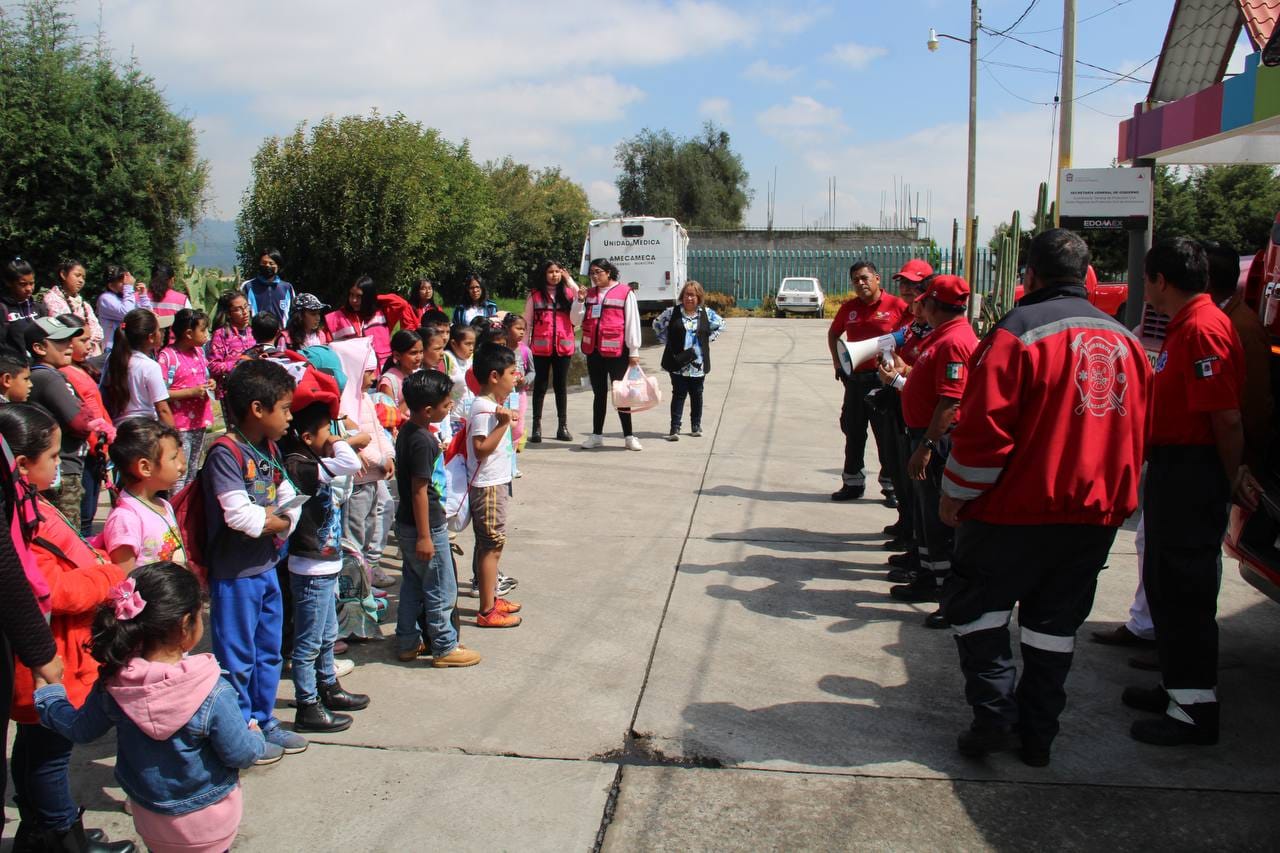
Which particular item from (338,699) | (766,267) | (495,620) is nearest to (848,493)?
(495,620)

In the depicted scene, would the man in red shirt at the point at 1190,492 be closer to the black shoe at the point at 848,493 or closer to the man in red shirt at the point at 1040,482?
the man in red shirt at the point at 1040,482

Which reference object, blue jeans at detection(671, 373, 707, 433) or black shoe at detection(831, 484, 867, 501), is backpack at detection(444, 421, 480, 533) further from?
blue jeans at detection(671, 373, 707, 433)

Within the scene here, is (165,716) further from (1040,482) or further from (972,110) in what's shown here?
(972,110)

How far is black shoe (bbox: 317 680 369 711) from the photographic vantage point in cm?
424

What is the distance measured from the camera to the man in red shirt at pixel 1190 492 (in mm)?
3877

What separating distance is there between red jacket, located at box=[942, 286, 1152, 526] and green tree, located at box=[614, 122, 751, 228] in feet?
198

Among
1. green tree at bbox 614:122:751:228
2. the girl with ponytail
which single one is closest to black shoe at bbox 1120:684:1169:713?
the girl with ponytail

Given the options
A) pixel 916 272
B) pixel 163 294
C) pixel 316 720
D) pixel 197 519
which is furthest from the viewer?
pixel 163 294

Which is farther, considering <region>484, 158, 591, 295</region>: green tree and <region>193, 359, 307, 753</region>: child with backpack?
<region>484, 158, 591, 295</region>: green tree

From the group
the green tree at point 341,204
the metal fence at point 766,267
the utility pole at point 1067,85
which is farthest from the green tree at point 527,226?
the utility pole at point 1067,85

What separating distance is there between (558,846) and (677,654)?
173cm

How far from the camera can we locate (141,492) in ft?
12.1

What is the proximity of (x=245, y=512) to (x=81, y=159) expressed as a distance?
660 inches

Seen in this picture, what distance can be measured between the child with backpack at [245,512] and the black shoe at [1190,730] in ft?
11.5
